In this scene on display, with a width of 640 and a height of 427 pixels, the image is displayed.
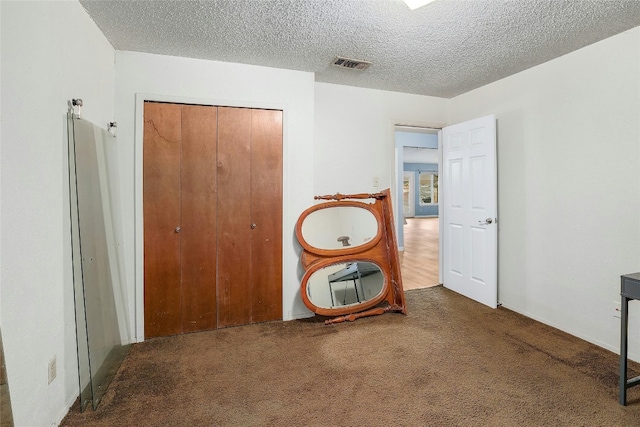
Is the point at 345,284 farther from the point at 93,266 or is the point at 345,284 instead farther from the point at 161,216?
the point at 93,266

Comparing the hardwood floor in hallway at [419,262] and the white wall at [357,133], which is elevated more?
the white wall at [357,133]

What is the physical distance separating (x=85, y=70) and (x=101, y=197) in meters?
0.83

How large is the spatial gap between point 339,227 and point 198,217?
1.32 meters

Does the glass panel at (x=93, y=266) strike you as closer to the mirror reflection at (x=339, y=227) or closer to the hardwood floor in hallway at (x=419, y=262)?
the mirror reflection at (x=339, y=227)

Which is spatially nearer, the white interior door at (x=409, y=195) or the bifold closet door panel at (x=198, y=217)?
the bifold closet door panel at (x=198, y=217)

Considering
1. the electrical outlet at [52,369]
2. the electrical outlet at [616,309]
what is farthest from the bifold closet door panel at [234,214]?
the electrical outlet at [616,309]

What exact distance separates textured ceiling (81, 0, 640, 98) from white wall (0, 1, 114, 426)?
540 millimetres

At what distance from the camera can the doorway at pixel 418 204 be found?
4598 millimetres

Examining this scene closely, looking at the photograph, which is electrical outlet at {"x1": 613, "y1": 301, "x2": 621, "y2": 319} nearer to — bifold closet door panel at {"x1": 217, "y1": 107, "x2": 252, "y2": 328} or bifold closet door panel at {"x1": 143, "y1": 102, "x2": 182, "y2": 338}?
bifold closet door panel at {"x1": 217, "y1": 107, "x2": 252, "y2": 328}

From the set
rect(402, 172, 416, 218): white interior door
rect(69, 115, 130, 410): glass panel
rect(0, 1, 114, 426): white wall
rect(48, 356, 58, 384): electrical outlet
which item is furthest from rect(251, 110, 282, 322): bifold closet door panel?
rect(402, 172, 416, 218): white interior door

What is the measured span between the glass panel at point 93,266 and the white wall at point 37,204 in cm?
5

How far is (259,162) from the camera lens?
9.73ft

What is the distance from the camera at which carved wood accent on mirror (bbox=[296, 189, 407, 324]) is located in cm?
304

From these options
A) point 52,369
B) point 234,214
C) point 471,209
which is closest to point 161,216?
point 234,214
